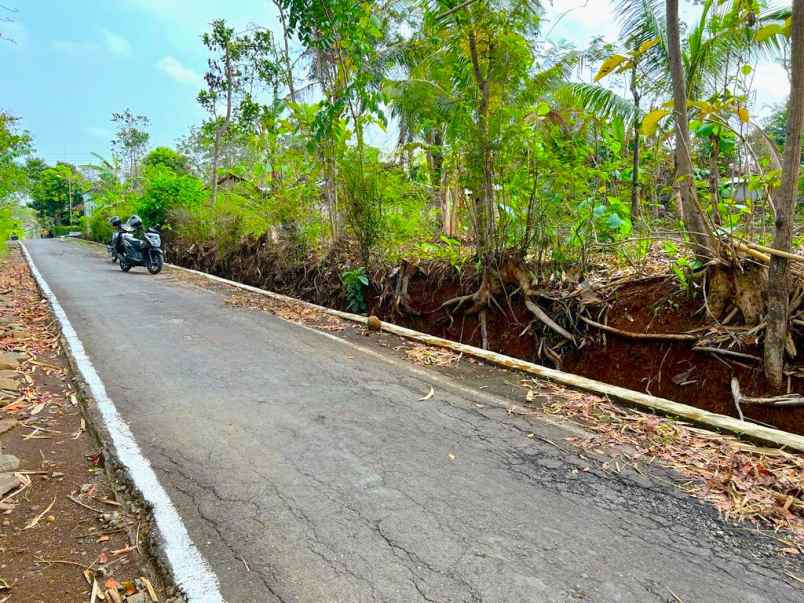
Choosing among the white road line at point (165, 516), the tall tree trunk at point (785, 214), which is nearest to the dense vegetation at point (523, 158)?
the tall tree trunk at point (785, 214)

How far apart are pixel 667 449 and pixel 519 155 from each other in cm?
372

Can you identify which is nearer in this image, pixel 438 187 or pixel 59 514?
pixel 59 514

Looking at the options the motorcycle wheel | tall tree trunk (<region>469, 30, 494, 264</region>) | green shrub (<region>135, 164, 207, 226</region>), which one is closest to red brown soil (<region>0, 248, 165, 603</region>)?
tall tree trunk (<region>469, 30, 494, 264</region>)

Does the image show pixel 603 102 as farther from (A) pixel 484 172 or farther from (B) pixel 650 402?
(B) pixel 650 402

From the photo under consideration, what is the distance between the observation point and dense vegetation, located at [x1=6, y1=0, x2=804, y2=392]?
175 inches

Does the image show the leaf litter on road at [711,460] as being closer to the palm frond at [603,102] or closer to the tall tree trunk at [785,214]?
the tall tree trunk at [785,214]

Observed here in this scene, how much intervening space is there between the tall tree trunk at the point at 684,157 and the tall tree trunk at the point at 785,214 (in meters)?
0.66

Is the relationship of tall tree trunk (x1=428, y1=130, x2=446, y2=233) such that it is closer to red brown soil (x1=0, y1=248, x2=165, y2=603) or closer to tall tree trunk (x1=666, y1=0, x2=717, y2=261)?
tall tree trunk (x1=666, y1=0, x2=717, y2=261)

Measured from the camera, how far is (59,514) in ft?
8.84

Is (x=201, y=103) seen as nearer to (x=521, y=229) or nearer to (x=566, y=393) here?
(x=521, y=229)

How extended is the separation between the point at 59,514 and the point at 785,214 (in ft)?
17.0

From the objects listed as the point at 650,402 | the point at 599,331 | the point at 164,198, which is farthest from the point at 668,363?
the point at 164,198

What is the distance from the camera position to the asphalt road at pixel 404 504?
2135 millimetres

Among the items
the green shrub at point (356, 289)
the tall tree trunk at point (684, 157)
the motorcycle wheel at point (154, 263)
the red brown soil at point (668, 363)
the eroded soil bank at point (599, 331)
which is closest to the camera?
Answer: the red brown soil at point (668, 363)
